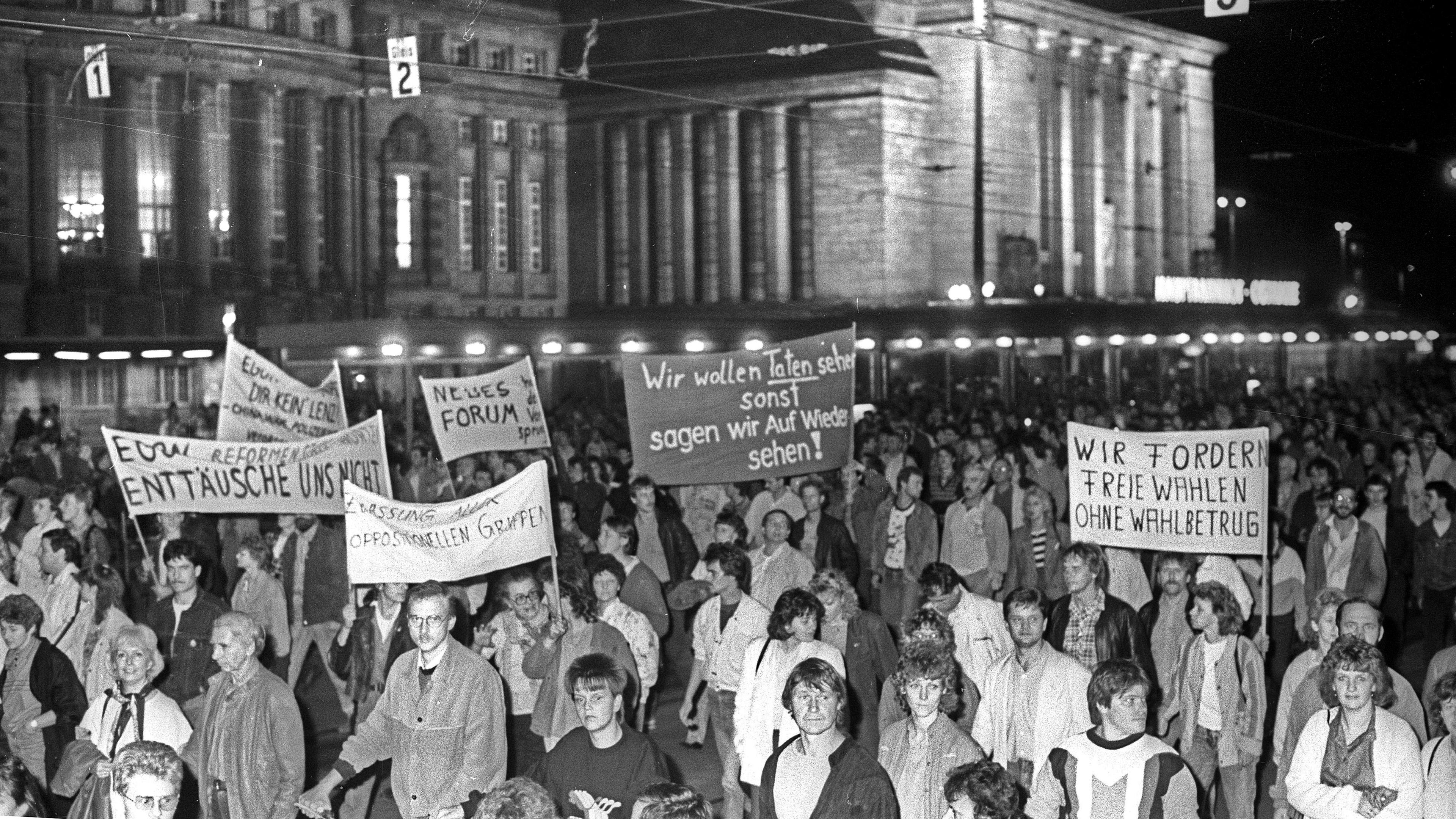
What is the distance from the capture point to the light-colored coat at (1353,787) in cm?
625

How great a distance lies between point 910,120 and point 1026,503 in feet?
148

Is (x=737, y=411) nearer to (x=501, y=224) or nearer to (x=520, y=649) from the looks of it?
(x=520, y=649)

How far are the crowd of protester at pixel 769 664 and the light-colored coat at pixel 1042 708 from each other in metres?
0.01

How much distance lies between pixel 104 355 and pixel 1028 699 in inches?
1172

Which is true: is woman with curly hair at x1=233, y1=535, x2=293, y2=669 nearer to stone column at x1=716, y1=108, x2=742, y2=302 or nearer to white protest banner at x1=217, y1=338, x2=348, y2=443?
white protest banner at x1=217, y1=338, x2=348, y2=443

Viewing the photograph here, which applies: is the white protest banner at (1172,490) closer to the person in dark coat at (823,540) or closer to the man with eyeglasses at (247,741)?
the person in dark coat at (823,540)

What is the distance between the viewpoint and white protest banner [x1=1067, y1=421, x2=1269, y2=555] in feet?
32.0

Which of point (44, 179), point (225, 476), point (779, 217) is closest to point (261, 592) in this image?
point (225, 476)

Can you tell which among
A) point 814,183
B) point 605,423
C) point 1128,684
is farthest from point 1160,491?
point 814,183

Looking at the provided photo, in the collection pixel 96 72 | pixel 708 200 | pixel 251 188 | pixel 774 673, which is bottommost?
pixel 774 673

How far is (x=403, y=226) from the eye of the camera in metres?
51.2

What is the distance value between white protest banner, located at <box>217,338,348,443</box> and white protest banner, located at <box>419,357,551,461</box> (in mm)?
1232

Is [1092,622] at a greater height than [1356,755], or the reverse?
[1092,622]

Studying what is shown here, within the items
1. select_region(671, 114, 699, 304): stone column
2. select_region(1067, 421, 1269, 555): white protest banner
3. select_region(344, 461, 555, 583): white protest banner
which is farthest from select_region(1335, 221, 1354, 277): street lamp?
select_region(344, 461, 555, 583): white protest banner
